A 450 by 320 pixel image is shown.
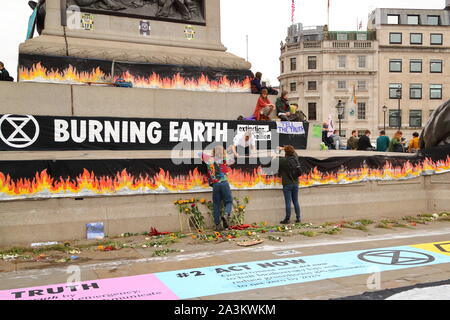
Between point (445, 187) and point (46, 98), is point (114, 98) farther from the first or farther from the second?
point (445, 187)

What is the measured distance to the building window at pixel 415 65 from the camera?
7188 centimetres

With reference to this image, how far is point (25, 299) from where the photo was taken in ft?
18.7

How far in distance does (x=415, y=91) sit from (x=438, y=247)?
68.2 metres

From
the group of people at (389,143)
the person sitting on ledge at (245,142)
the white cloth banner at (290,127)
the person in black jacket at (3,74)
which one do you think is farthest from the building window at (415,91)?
the person in black jacket at (3,74)

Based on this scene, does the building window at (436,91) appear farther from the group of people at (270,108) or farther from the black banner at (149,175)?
the black banner at (149,175)

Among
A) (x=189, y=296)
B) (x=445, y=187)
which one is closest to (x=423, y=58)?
(x=445, y=187)

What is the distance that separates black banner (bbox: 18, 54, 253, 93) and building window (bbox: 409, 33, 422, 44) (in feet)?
214

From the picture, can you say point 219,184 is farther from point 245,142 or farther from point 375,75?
point 375,75

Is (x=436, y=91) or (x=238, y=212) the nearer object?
(x=238, y=212)

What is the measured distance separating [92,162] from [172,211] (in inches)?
79.4

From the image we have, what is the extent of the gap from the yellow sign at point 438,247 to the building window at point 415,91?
67.2 m

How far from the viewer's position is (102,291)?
601 cm

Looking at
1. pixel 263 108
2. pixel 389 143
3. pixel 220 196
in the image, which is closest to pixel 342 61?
pixel 389 143

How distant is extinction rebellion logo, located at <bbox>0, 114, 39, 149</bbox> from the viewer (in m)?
10.5
